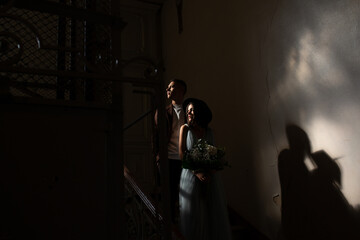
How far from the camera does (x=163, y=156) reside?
5.63 feet

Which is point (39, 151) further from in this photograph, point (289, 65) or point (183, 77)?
point (183, 77)

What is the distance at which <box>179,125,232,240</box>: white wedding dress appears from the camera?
2.97 m

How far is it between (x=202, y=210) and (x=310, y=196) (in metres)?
1.03

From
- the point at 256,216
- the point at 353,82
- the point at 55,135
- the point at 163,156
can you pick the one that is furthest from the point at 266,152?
the point at 55,135

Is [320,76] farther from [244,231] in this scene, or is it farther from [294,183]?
[244,231]

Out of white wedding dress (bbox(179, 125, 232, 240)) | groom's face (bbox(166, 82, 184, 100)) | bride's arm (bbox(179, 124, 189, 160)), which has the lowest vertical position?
white wedding dress (bbox(179, 125, 232, 240))

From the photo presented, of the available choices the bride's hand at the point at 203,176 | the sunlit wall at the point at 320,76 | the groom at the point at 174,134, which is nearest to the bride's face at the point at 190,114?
the groom at the point at 174,134

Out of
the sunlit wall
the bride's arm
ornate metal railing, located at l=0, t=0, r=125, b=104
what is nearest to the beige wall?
the sunlit wall

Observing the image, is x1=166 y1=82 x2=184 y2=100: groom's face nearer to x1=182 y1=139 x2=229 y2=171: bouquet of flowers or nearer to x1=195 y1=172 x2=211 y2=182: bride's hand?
x1=182 y1=139 x2=229 y2=171: bouquet of flowers

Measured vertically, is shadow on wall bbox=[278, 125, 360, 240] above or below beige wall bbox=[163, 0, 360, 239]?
below

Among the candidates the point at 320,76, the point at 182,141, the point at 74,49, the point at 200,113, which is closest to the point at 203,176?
the point at 182,141

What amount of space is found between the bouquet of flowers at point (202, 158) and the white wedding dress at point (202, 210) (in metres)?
0.16

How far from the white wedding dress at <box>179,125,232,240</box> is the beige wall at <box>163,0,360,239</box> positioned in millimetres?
843

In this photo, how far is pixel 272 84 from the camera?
377cm
